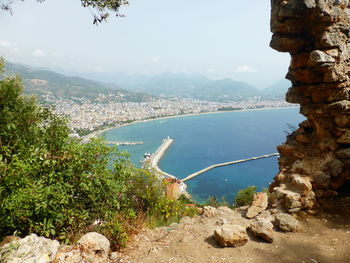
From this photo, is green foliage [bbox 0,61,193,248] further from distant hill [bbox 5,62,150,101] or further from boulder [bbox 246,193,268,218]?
distant hill [bbox 5,62,150,101]

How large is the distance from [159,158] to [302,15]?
53.5m

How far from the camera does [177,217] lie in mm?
6457

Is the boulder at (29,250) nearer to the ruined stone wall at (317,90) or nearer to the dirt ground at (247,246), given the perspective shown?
the dirt ground at (247,246)

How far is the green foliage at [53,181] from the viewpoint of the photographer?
11.1 feet

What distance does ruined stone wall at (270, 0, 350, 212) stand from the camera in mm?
6121

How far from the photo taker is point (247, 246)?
4367 mm

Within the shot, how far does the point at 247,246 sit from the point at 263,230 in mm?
505

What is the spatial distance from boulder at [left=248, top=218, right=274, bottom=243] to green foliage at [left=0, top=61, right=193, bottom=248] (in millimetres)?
2615

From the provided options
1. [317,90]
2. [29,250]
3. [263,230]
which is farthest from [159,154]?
[29,250]

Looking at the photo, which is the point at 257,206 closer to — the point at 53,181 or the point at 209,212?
the point at 209,212

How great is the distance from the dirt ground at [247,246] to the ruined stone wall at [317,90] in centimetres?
76

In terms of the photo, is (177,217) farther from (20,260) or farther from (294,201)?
(20,260)

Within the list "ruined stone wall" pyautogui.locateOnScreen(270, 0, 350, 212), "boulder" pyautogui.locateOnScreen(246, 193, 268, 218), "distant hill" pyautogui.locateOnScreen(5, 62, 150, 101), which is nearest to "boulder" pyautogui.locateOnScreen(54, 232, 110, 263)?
"boulder" pyautogui.locateOnScreen(246, 193, 268, 218)

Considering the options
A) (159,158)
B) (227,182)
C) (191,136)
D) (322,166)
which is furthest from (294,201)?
(191,136)
